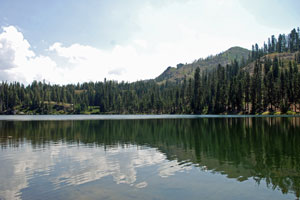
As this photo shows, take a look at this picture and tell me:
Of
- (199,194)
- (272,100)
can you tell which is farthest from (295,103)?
(199,194)

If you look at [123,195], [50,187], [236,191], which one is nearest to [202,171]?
[236,191]

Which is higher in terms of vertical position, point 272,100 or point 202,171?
point 272,100

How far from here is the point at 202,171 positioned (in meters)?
21.5

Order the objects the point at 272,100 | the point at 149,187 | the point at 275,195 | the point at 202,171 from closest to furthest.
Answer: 1. the point at 275,195
2. the point at 149,187
3. the point at 202,171
4. the point at 272,100

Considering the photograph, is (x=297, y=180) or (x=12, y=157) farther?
(x=12, y=157)

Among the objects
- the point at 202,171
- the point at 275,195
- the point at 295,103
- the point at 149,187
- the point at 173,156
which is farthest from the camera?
the point at 295,103

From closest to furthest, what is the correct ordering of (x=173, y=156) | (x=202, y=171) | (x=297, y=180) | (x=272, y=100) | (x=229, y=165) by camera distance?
(x=297, y=180) < (x=202, y=171) < (x=229, y=165) < (x=173, y=156) < (x=272, y=100)

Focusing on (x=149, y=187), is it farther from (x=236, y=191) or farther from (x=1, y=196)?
(x=1, y=196)

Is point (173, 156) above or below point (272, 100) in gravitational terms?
below

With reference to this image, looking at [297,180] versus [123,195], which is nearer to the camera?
[123,195]

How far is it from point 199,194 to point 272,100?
573 feet

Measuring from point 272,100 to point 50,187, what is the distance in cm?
17867

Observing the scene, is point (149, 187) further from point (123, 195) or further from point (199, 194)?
point (199, 194)

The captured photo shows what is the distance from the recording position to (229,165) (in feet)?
77.6
